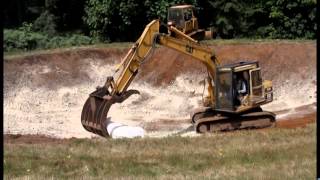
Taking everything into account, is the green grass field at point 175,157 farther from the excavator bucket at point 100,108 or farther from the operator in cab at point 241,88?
the operator in cab at point 241,88

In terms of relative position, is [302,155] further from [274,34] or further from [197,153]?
[274,34]

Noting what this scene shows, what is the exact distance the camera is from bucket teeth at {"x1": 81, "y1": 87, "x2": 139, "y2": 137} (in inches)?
743

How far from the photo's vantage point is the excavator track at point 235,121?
2044cm

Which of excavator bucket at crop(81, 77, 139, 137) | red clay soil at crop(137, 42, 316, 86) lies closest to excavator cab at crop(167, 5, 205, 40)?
excavator bucket at crop(81, 77, 139, 137)

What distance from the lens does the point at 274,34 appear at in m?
39.0

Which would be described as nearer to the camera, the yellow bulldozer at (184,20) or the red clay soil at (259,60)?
the yellow bulldozer at (184,20)

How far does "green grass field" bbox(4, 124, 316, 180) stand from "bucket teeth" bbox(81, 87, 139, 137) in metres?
1.17

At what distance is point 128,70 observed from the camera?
1953 cm

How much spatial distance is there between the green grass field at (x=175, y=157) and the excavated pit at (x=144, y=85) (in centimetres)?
461

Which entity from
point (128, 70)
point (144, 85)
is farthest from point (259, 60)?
point (128, 70)

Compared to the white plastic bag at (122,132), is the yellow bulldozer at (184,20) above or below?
above

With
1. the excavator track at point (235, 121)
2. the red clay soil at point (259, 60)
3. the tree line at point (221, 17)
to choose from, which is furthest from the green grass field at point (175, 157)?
the tree line at point (221, 17)

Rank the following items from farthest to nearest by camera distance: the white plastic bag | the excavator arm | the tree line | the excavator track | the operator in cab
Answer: the tree line
the excavator track
the operator in cab
the white plastic bag
the excavator arm

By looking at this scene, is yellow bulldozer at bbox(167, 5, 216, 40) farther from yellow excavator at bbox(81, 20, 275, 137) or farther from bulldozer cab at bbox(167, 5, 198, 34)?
yellow excavator at bbox(81, 20, 275, 137)
